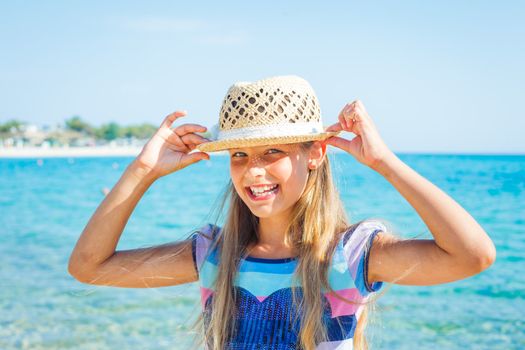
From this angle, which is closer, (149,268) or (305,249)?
(305,249)

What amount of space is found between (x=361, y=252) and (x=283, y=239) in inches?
14.9

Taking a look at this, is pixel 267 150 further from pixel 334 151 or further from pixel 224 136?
pixel 334 151

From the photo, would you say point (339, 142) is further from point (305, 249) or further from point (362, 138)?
point (305, 249)

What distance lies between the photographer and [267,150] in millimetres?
2465

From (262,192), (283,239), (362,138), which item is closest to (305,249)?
(283,239)

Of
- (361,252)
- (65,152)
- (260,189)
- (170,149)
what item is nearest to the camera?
(361,252)

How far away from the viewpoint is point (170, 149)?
2.69 m

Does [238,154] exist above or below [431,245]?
above

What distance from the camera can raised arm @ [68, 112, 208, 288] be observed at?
2.63 m

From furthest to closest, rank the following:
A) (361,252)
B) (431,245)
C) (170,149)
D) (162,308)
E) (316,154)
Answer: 1. (162,308)
2. (170,149)
3. (316,154)
4. (361,252)
5. (431,245)

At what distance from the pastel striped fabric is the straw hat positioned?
434 mm

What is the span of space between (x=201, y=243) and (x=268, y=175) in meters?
0.45

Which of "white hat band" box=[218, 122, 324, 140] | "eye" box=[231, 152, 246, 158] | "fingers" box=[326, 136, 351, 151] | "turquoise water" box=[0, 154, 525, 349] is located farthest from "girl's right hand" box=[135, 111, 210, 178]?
"turquoise water" box=[0, 154, 525, 349]

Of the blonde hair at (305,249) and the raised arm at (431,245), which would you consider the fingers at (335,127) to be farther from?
the raised arm at (431,245)
